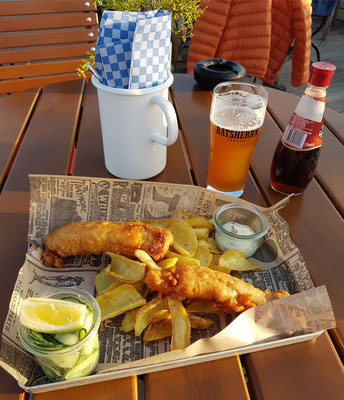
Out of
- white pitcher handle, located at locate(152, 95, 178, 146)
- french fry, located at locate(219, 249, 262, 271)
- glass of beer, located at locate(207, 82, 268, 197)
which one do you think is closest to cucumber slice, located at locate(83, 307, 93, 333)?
french fry, located at locate(219, 249, 262, 271)

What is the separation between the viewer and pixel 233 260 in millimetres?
1133

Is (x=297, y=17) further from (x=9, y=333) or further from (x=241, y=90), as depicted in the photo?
(x=9, y=333)

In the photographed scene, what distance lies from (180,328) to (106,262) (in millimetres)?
379

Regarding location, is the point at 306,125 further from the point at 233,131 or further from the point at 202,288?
the point at 202,288

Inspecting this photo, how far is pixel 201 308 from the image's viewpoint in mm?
1035

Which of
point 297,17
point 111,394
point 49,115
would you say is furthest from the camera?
point 297,17

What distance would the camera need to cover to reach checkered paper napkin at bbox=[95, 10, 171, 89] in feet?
3.76

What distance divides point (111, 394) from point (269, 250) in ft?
2.21

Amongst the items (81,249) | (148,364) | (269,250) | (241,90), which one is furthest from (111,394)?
(241,90)

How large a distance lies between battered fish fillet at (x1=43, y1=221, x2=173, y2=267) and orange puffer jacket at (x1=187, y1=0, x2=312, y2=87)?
7.75ft

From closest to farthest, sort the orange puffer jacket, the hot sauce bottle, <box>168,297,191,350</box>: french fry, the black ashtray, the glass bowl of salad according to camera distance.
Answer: the glass bowl of salad, <box>168,297,191,350</box>: french fry, the hot sauce bottle, the black ashtray, the orange puffer jacket

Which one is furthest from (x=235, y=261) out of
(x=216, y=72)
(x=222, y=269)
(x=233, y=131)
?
(x=216, y=72)

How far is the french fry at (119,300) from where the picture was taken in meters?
0.97

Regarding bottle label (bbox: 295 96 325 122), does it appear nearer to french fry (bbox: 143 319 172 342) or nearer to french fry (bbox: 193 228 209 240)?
french fry (bbox: 193 228 209 240)
